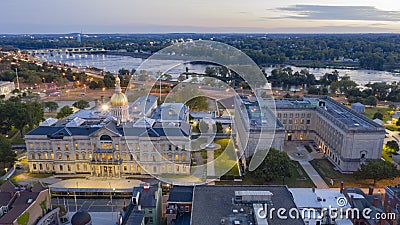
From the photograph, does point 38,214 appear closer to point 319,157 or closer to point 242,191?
point 242,191

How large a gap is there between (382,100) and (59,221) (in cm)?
8653

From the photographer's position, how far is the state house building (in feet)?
136

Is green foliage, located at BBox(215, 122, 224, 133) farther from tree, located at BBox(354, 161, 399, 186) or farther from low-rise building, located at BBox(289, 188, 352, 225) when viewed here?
low-rise building, located at BBox(289, 188, 352, 225)

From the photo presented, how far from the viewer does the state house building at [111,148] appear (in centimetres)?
4153

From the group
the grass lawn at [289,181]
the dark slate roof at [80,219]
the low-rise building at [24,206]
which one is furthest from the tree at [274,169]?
the low-rise building at [24,206]

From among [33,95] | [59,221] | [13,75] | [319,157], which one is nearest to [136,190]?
[59,221]

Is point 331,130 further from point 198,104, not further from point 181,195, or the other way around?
point 198,104

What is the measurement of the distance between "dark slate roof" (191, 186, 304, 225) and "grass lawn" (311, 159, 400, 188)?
56.7 ft

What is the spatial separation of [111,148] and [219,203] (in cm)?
2176

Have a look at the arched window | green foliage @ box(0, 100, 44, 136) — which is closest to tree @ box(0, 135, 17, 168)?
the arched window

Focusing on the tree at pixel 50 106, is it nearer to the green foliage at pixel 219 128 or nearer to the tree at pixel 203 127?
the tree at pixel 203 127

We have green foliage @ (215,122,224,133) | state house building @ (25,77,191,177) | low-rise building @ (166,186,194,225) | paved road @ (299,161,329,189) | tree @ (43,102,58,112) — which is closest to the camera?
low-rise building @ (166,186,194,225)

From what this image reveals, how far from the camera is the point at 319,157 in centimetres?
4994

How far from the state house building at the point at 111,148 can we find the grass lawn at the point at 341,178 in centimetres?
1830
